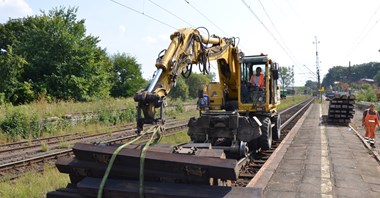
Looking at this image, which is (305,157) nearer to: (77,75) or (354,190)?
(354,190)

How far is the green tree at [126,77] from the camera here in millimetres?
46334

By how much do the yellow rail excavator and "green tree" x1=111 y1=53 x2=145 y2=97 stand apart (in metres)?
34.5

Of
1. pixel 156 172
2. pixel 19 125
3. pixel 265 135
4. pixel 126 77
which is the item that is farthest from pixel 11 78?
pixel 156 172

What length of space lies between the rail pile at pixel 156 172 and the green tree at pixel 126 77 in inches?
1621

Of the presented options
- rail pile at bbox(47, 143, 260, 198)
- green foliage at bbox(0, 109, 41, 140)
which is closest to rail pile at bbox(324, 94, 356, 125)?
green foliage at bbox(0, 109, 41, 140)

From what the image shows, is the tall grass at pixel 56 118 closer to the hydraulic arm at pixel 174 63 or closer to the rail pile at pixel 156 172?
the hydraulic arm at pixel 174 63

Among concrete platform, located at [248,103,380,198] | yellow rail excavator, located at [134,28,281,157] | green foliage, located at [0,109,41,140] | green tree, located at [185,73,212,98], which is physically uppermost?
green tree, located at [185,73,212,98]

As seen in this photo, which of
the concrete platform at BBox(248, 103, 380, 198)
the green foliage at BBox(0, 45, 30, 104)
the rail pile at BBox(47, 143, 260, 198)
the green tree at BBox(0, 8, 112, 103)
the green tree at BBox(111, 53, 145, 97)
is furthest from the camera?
the green tree at BBox(111, 53, 145, 97)

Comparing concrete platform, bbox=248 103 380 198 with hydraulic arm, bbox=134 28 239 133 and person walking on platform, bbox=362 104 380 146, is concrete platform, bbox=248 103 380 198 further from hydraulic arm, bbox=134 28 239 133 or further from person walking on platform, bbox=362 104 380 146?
hydraulic arm, bbox=134 28 239 133

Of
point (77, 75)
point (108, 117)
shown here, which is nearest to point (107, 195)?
point (108, 117)

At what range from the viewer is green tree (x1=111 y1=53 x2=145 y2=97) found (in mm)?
46334

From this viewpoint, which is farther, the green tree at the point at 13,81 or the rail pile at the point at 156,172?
the green tree at the point at 13,81

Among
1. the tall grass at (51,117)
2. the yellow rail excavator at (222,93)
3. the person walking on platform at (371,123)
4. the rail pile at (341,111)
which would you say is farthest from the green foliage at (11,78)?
the person walking on platform at (371,123)

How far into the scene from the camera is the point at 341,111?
2225cm
